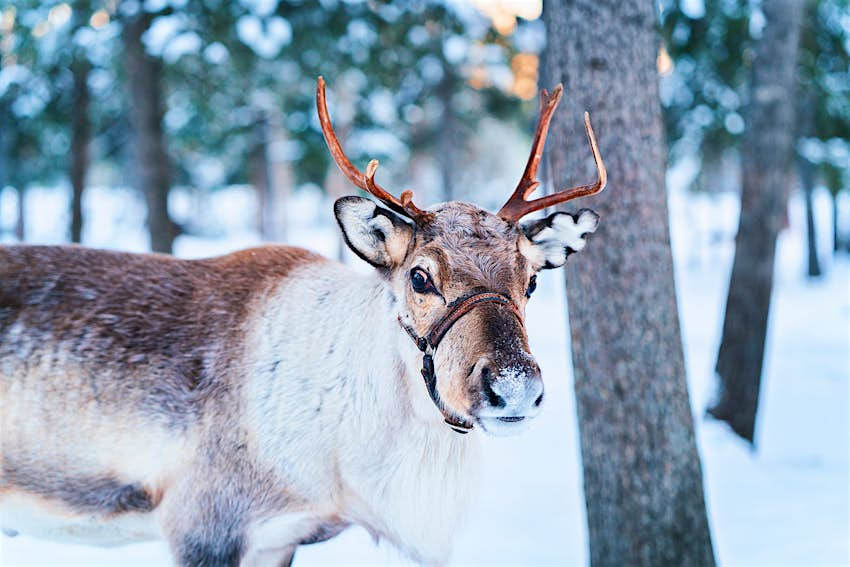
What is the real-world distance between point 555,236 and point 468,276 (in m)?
0.51

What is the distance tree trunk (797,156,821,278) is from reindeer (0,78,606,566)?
15.4 m

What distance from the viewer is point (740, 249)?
273 inches

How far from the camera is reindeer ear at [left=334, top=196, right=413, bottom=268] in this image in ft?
8.57

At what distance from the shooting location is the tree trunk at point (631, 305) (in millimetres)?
3818

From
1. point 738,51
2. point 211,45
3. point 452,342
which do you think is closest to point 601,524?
point 452,342

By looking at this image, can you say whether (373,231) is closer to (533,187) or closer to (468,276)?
(468,276)

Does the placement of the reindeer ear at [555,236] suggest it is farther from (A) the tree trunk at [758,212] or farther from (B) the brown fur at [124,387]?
(A) the tree trunk at [758,212]

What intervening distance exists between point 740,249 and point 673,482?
12.2ft

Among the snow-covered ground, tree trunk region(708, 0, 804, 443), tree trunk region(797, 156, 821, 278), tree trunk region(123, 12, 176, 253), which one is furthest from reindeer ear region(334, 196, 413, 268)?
tree trunk region(797, 156, 821, 278)

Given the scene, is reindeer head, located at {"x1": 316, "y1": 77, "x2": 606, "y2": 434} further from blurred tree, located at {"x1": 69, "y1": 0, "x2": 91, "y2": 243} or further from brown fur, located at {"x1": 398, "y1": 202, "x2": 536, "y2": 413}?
blurred tree, located at {"x1": 69, "y1": 0, "x2": 91, "y2": 243}

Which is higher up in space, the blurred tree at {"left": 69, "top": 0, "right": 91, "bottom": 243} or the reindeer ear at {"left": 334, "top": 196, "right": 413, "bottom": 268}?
the blurred tree at {"left": 69, "top": 0, "right": 91, "bottom": 243}

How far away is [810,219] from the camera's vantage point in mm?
17797

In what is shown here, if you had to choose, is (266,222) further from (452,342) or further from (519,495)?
(452,342)

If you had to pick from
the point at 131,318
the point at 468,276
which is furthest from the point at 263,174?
the point at 468,276
